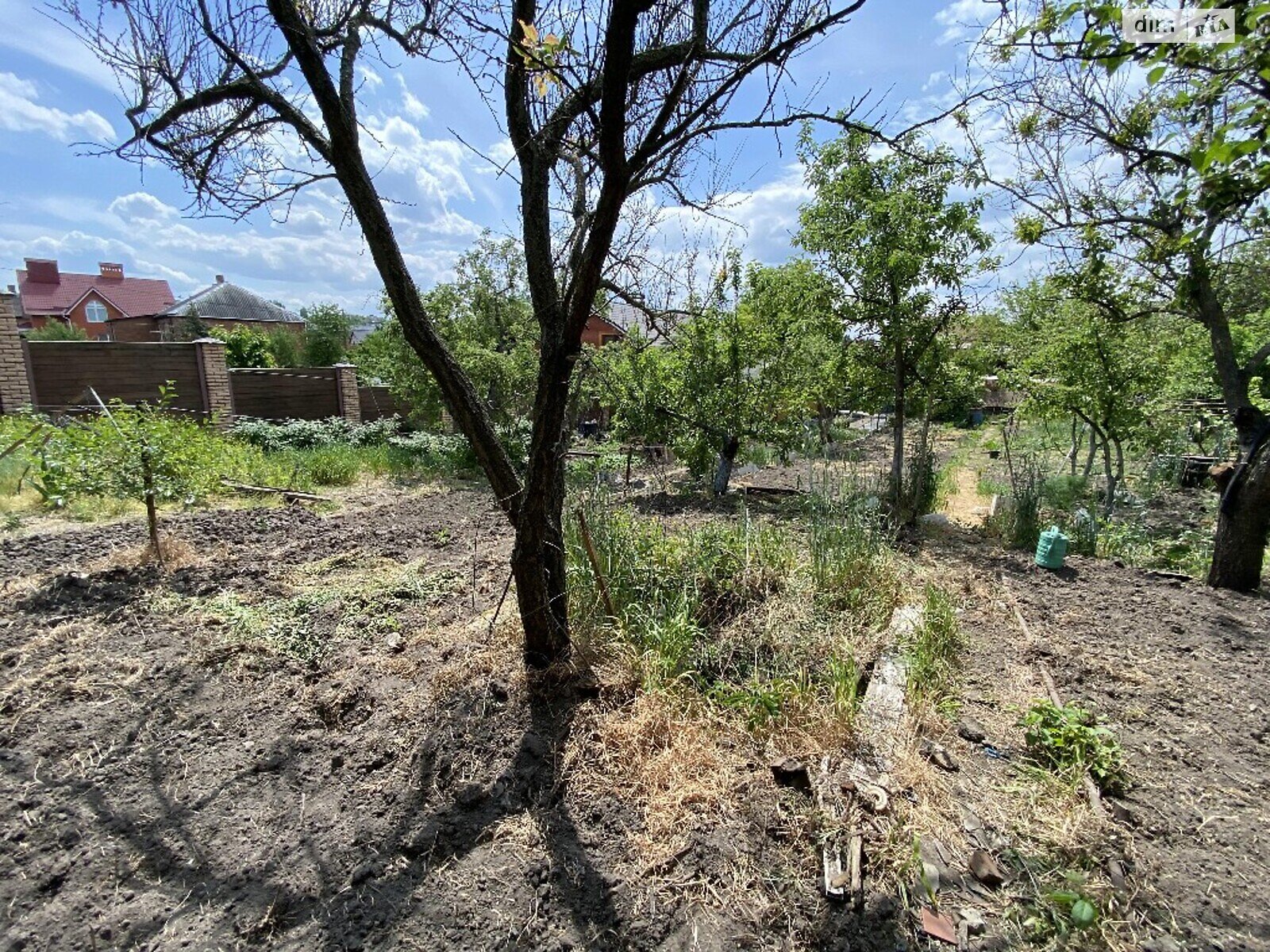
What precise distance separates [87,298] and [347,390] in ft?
136

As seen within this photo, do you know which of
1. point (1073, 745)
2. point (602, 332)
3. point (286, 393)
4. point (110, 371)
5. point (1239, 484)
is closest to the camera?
point (1073, 745)

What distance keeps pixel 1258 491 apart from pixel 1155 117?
286 centimetres

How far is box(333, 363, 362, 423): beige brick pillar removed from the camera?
1275cm

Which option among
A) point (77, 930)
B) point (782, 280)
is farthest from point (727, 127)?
point (782, 280)

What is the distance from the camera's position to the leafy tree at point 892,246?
5691 mm

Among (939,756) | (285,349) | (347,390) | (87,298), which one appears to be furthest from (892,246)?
(87,298)

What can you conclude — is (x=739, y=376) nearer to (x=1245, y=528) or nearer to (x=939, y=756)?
(x=1245, y=528)

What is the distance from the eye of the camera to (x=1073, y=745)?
7.19ft

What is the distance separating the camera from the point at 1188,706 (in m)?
2.62

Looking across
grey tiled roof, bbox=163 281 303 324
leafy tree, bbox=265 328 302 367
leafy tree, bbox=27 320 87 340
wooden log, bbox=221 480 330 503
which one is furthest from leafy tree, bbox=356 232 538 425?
grey tiled roof, bbox=163 281 303 324

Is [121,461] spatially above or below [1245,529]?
above

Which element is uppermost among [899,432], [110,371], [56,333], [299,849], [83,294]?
[83,294]

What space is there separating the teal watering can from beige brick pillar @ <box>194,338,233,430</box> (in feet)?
40.7

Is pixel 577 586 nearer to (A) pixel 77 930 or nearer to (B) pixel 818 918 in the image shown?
(B) pixel 818 918
